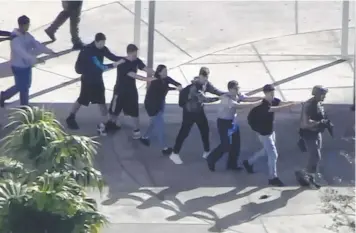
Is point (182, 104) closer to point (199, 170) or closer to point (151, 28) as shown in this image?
point (199, 170)

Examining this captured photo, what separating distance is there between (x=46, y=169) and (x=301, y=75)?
343 inches

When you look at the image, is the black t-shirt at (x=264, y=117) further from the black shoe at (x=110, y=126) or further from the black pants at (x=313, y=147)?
the black shoe at (x=110, y=126)

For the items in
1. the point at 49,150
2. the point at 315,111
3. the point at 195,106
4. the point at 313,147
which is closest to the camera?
the point at 49,150

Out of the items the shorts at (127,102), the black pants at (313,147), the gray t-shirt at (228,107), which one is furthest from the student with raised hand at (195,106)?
the black pants at (313,147)

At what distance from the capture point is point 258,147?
16031 mm

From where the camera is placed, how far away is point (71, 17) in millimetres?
18703

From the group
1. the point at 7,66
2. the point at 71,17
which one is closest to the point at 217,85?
the point at 71,17

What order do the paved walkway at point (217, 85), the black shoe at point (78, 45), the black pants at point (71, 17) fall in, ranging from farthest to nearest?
the black shoe at point (78, 45), the black pants at point (71, 17), the paved walkway at point (217, 85)

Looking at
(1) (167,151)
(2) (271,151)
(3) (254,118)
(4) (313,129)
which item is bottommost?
(1) (167,151)

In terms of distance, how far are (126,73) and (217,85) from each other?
2.71 m

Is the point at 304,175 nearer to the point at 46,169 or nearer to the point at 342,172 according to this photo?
the point at 342,172

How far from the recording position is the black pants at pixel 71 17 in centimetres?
1861

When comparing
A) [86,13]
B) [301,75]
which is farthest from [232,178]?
[86,13]

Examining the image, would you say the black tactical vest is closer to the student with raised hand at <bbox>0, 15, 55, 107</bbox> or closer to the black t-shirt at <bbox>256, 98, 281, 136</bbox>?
the black t-shirt at <bbox>256, 98, 281, 136</bbox>
